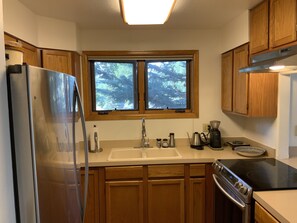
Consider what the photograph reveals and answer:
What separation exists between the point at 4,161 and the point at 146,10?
1298mm

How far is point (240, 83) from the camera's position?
8.00ft

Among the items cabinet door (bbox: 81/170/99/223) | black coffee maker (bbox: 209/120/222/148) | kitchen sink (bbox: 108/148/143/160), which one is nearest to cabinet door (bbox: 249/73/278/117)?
black coffee maker (bbox: 209/120/222/148)

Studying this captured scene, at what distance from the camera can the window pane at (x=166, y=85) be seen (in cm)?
299

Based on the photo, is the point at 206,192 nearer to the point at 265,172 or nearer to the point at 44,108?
the point at 265,172

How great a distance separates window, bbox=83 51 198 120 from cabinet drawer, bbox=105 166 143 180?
0.71 m

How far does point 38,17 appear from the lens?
2.31m

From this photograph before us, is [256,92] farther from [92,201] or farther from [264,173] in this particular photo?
[92,201]

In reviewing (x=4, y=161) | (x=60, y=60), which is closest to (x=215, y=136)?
(x=60, y=60)

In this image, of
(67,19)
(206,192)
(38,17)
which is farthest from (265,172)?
(38,17)

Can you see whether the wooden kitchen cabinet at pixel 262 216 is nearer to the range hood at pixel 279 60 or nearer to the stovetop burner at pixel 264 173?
the stovetop burner at pixel 264 173

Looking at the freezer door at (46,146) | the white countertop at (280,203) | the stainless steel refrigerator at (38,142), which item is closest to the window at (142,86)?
the white countertop at (280,203)

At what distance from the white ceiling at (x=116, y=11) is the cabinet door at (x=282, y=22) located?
25cm

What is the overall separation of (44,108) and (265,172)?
172 centimetres

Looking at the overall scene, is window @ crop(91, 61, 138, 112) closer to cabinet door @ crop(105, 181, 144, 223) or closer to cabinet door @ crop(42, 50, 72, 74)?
cabinet door @ crop(42, 50, 72, 74)
